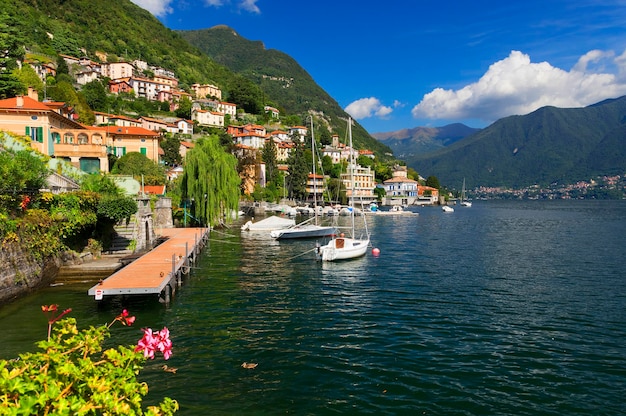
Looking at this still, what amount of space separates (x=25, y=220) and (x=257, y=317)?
40.3 feet

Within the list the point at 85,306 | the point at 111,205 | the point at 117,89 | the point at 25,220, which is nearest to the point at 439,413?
the point at 85,306

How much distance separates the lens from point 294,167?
4304 inches

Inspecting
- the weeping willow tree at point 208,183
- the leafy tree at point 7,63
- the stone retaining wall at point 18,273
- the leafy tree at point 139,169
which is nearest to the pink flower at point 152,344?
the stone retaining wall at point 18,273

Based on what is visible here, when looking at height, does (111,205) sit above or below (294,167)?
below

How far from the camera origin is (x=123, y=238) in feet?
91.6

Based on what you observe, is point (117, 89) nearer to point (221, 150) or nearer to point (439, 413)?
point (221, 150)

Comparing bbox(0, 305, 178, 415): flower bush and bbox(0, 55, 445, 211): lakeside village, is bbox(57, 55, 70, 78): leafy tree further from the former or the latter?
bbox(0, 305, 178, 415): flower bush

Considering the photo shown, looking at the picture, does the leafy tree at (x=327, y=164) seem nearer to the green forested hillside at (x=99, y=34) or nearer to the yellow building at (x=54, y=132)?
the green forested hillside at (x=99, y=34)

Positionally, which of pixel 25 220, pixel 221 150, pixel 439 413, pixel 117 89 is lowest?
pixel 439 413

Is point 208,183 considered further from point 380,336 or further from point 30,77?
point 30,77

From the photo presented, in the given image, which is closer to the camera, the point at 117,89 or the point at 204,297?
the point at 204,297

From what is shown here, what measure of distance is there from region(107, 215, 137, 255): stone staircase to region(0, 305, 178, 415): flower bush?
23941mm

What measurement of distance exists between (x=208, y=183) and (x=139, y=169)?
12.0 meters

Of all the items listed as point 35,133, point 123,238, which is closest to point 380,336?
point 123,238
